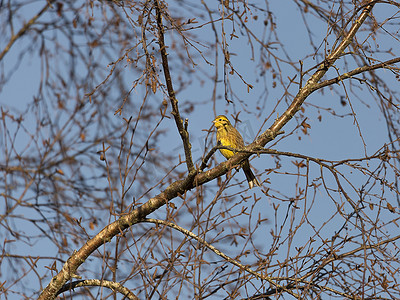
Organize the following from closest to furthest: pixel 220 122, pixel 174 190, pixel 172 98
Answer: pixel 172 98, pixel 174 190, pixel 220 122

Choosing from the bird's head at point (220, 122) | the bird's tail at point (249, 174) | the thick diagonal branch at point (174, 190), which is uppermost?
the bird's head at point (220, 122)

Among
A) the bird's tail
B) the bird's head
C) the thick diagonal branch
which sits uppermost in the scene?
the bird's head

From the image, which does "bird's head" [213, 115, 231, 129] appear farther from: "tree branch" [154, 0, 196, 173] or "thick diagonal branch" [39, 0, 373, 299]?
"tree branch" [154, 0, 196, 173]

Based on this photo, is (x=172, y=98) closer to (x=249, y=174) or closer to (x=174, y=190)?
(x=174, y=190)

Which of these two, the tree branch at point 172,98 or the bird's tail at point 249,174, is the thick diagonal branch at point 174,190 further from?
the bird's tail at point 249,174

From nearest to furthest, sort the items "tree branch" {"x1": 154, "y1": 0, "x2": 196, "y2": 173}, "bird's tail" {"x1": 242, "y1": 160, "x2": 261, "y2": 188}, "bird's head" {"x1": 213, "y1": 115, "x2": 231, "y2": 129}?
"tree branch" {"x1": 154, "y1": 0, "x2": 196, "y2": 173} → "bird's tail" {"x1": 242, "y1": 160, "x2": 261, "y2": 188} → "bird's head" {"x1": 213, "y1": 115, "x2": 231, "y2": 129}

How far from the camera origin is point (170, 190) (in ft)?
12.9

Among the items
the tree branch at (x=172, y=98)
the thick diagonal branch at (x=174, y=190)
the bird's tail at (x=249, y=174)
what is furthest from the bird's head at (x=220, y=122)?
the tree branch at (x=172, y=98)

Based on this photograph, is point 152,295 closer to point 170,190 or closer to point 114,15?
point 170,190

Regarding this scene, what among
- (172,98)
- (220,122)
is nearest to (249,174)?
(220,122)

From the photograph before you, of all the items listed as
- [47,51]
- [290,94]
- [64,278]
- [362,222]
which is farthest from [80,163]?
[362,222]

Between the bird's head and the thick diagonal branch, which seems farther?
the bird's head

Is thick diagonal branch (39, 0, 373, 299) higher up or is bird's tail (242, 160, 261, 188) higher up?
bird's tail (242, 160, 261, 188)

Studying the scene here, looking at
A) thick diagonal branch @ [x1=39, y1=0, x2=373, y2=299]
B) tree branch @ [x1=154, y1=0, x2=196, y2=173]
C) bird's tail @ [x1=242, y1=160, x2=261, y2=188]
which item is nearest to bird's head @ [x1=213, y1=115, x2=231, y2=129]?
bird's tail @ [x1=242, y1=160, x2=261, y2=188]
